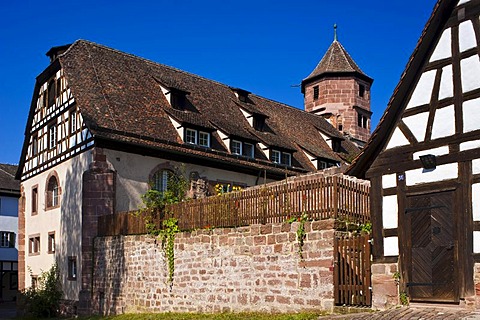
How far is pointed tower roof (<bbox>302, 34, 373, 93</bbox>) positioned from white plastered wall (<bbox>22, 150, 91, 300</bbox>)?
24386 mm

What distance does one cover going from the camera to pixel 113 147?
2664 cm

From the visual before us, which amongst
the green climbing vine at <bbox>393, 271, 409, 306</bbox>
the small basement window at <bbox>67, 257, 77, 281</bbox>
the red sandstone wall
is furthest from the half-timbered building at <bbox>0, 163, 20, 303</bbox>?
the green climbing vine at <bbox>393, 271, 409, 306</bbox>

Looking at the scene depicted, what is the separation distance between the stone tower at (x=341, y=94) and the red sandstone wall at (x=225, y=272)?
2742 centimetres

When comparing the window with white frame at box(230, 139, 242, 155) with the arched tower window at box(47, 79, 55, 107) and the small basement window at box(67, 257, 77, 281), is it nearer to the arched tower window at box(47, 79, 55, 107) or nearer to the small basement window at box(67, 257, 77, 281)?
the arched tower window at box(47, 79, 55, 107)

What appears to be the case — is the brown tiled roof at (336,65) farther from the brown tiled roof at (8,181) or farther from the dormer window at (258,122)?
the brown tiled roof at (8,181)

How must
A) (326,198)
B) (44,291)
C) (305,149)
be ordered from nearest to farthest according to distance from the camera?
(326,198), (44,291), (305,149)

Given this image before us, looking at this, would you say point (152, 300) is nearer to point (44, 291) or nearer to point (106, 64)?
point (44, 291)

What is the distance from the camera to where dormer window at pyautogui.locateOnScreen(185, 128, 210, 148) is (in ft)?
97.4

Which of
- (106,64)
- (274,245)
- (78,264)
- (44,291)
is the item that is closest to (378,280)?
(274,245)

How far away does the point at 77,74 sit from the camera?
94.9ft

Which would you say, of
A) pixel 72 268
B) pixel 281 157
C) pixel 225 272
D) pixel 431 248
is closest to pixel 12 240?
pixel 72 268

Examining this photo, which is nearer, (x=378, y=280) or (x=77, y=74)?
(x=378, y=280)

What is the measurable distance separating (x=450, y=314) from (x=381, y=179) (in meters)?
3.49

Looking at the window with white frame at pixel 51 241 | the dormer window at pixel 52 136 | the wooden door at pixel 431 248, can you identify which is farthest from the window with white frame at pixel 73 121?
the wooden door at pixel 431 248
